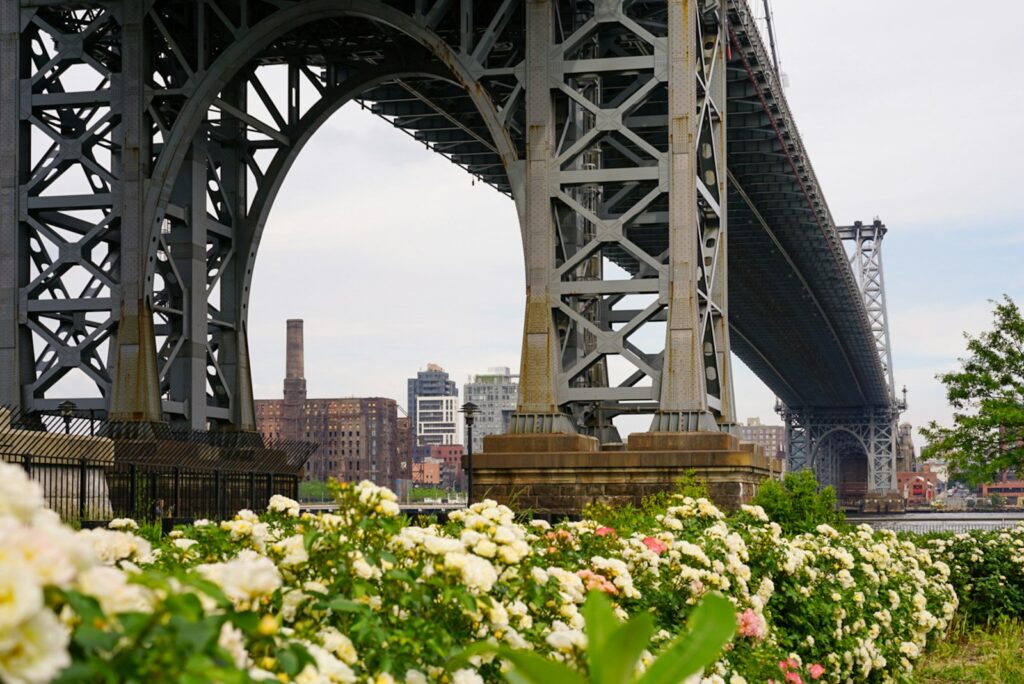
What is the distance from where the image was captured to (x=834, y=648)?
12.5m

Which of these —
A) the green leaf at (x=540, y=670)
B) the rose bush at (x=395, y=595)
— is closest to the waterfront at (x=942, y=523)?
the rose bush at (x=395, y=595)

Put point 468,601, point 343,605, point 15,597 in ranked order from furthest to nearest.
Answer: point 468,601 < point 343,605 < point 15,597

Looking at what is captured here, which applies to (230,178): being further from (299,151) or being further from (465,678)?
(465,678)

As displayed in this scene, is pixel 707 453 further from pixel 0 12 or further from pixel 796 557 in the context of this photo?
pixel 0 12

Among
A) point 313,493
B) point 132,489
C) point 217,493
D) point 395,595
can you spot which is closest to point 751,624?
point 395,595

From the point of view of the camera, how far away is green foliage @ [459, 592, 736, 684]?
3.23 metres

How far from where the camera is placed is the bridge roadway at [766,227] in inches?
1572

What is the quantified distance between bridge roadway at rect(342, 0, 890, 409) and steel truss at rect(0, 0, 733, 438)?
→ 1.39 metres

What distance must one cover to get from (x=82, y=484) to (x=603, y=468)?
873 centimetres

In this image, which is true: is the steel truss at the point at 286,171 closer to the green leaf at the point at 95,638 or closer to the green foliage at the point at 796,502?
the green foliage at the point at 796,502

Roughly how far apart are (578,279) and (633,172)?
106 inches

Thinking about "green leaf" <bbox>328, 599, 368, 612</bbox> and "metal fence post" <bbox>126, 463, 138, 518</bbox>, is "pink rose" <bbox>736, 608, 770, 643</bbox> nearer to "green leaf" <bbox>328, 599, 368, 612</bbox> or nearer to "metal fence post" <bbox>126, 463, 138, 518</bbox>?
"green leaf" <bbox>328, 599, 368, 612</bbox>

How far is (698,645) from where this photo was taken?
340cm

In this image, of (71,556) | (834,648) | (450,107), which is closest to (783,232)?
(450,107)
